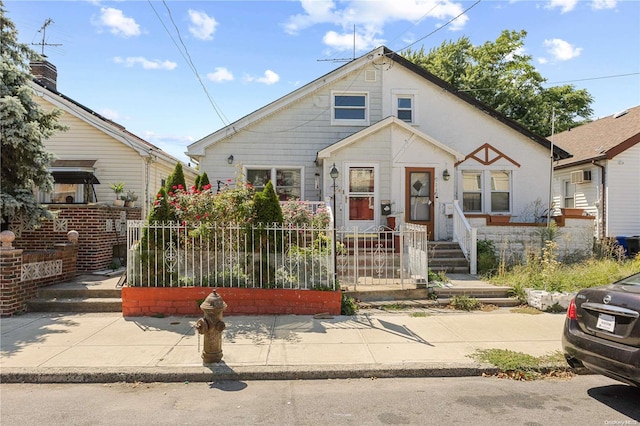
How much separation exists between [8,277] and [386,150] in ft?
30.8

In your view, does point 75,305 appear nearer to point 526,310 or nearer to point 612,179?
point 526,310

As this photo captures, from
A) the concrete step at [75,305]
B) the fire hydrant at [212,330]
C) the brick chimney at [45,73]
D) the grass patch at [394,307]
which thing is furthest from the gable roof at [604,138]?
the brick chimney at [45,73]

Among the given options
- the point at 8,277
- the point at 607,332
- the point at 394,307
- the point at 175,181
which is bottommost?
the point at 394,307

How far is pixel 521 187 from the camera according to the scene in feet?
44.7

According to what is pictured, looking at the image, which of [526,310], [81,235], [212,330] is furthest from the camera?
[81,235]

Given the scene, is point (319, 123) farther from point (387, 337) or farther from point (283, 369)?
point (283, 369)

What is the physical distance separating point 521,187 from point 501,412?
11198mm

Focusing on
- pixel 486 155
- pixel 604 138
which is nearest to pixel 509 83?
pixel 604 138

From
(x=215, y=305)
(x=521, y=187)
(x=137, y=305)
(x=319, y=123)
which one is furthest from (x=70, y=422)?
(x=521, y=187)

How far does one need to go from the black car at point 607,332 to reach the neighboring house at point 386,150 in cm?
767

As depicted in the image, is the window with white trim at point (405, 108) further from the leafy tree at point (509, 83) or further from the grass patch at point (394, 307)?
the leafy tree at point (509, 83)

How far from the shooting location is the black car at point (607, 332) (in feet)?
12.6

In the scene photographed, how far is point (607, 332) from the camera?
4105 millimetres

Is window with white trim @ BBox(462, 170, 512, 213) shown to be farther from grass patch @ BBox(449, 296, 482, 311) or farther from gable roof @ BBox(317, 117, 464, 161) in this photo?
grass patch @ BBox(449, 296, 482, 311)
